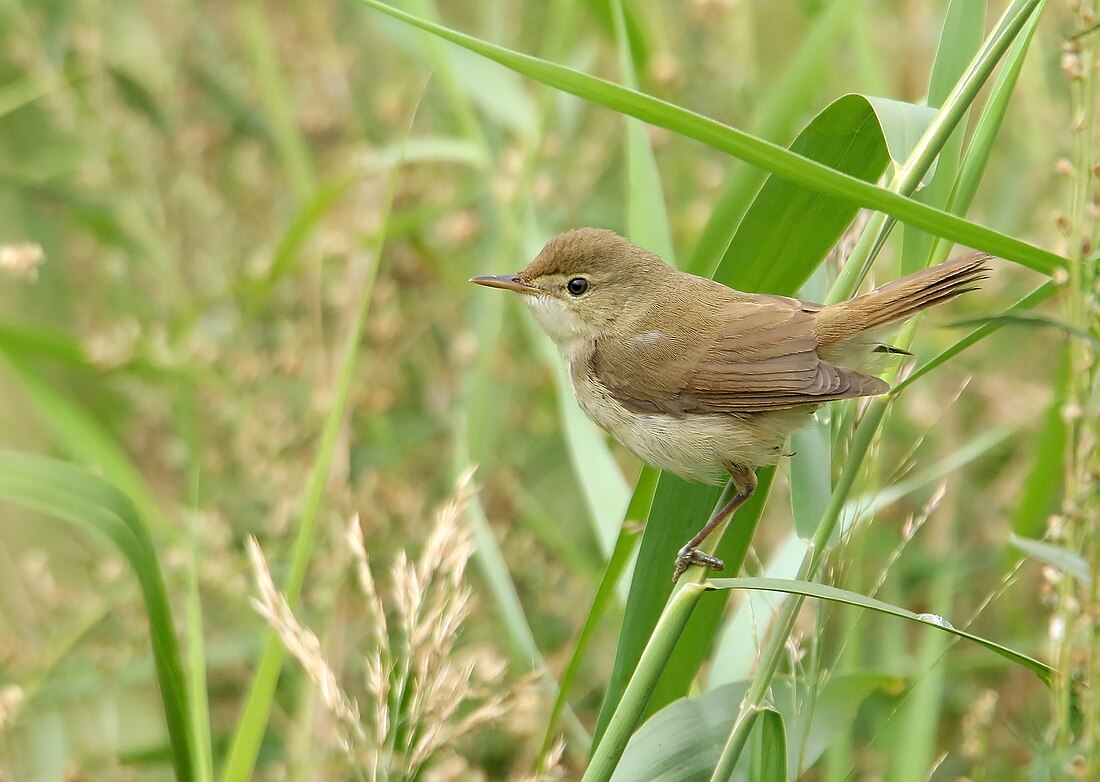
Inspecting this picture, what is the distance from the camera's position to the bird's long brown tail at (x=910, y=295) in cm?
179

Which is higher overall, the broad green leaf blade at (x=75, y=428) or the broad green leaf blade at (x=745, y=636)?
the broad green leaf blade at (x=75, y=428)

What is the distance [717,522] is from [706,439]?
0.81ft

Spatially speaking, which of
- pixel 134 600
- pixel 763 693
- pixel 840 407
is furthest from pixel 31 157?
pixel 763 693

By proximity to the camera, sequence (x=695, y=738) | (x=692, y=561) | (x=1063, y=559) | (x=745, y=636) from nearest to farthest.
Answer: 1. (x=1063, y=559)
2. (x=695, y=738)
3. (x=692, y=561)
4. (x=745, y=636)

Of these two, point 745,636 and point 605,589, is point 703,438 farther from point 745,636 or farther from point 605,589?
point 605,589

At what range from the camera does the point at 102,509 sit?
1561mm

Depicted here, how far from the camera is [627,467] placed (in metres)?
3.58

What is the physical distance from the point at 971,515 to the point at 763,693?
2.11 meters

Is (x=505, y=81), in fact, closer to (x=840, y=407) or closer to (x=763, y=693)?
(x=840, y=407)

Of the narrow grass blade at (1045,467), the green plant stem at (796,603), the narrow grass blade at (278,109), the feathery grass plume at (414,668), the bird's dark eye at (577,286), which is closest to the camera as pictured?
the green plant stem at (796,603)

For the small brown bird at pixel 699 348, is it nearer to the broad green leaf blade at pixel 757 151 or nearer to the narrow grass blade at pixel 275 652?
the broad green leaf blade at pixel 757 151

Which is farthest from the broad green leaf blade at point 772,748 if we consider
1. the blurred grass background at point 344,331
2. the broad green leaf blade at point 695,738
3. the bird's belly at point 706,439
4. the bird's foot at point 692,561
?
the blurred grass background at point 344,331

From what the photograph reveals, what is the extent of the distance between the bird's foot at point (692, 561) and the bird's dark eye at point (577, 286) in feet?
2.95

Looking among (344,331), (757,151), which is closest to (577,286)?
(344,331)
